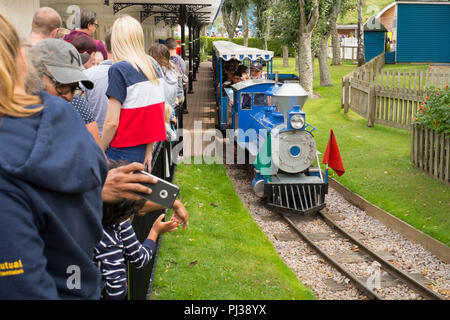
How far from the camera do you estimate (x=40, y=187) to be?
1.45 m

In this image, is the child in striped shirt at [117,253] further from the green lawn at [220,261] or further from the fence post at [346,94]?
the fence post at [346,94]

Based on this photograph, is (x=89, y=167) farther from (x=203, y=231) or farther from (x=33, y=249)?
(x=203, y=231)

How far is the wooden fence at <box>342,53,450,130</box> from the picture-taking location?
15086 mm

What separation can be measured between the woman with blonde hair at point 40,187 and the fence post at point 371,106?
1646cm

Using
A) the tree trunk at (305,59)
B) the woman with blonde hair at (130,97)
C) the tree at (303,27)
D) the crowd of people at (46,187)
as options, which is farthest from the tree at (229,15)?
the crowd of people at (46,187)

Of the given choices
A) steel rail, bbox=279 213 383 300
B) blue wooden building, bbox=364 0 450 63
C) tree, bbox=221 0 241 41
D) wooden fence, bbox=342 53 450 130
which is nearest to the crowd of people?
steel rail, bbox=279 213 383 300

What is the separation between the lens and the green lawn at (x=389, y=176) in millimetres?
8875

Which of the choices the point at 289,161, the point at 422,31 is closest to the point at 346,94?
the point at 289,161

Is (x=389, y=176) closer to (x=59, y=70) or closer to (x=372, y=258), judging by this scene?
(x=372, y=258)

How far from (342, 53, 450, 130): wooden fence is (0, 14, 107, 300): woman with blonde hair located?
1349 cm

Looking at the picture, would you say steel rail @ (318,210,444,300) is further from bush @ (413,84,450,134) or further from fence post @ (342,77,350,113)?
fence post @ (342,77,350,113)

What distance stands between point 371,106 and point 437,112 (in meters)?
6.79

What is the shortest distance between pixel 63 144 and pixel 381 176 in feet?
34.8

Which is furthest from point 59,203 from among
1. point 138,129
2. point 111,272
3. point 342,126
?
point 342,126
